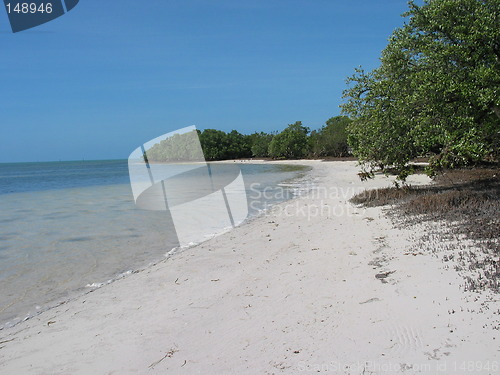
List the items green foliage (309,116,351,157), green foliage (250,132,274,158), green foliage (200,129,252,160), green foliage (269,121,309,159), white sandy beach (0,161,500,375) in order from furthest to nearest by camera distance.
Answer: green foliage (200,129,252,160)
green foliage (250,132,274,158)
green foliage (269,121,309,159)
green foliage (309,116,351,157)
white sandy beach (0,161,500,375)

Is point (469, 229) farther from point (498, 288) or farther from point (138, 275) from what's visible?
point (138, 275)

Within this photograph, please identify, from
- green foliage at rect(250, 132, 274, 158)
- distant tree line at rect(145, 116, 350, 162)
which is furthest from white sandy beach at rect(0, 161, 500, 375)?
green foliage at rect(250, 132, 274, 158)

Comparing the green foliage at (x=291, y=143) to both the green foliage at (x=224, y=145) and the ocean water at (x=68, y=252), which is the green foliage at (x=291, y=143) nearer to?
the green foliage at (x=224, y=145)

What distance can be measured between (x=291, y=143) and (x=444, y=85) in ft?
329

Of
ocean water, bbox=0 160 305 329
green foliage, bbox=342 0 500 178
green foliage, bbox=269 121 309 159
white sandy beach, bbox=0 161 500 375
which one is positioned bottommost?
white sandy beach, bbox=0 161 500 375

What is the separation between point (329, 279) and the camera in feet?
20.7

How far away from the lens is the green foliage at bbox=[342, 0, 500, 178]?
9517mm

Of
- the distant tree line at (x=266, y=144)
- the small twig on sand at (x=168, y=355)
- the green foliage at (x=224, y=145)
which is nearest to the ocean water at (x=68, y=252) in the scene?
the small twig on sand at (x=168, y=355)

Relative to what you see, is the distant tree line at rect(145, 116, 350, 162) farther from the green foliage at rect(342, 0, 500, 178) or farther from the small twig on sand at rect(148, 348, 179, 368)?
the small twig on sand at rect(148, 348, 179, 368)

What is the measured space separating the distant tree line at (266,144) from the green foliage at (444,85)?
34.1 m

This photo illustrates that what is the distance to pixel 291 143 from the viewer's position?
109m

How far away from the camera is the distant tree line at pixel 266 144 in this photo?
87.0 meters

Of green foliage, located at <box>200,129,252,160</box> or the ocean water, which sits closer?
the ocean water

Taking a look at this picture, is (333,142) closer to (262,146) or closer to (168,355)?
(262,146)
